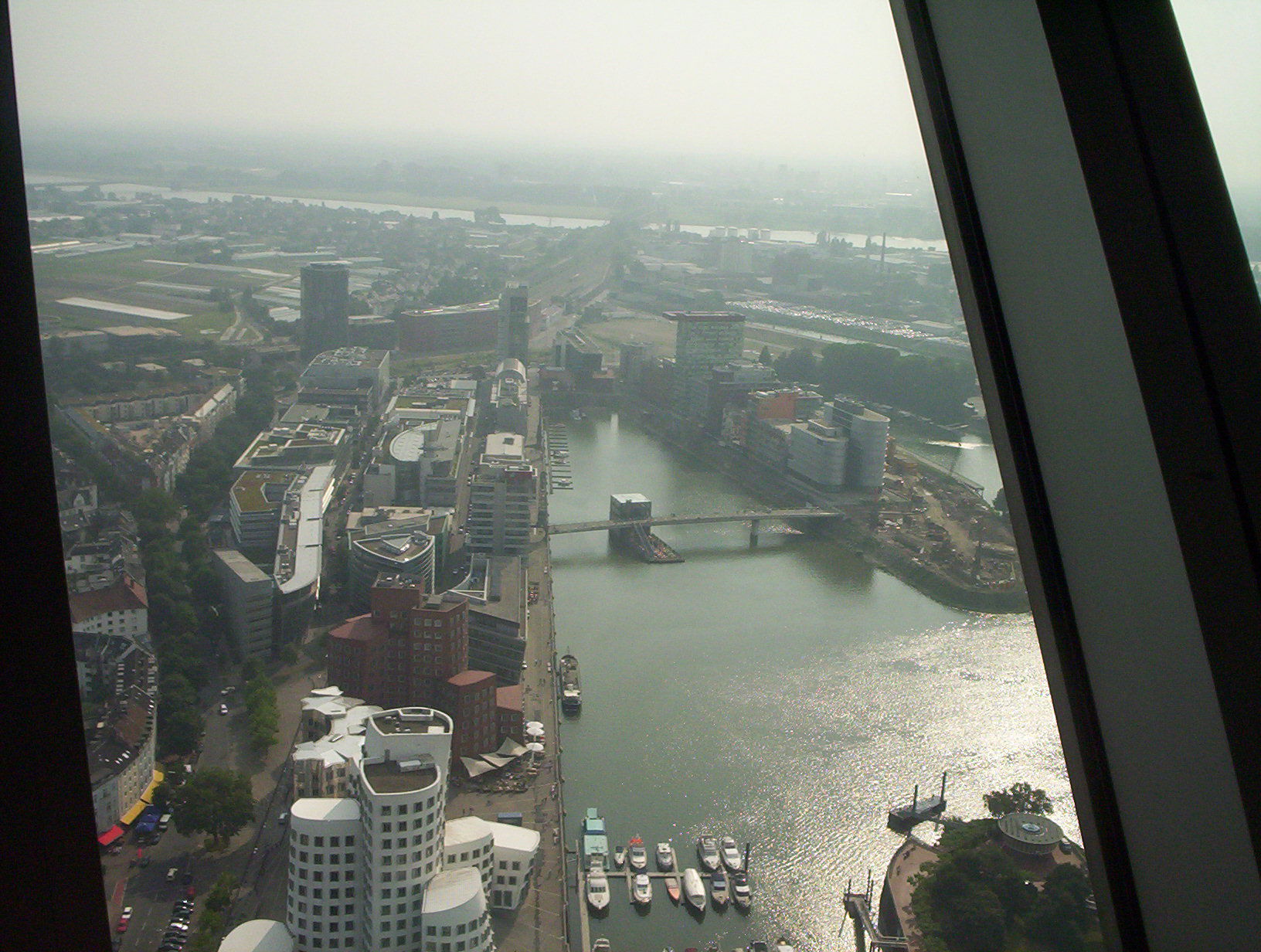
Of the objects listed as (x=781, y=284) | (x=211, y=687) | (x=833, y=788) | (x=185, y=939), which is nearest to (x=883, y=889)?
(x=833, y=788)

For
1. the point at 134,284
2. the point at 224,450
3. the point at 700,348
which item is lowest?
the point at 224,450

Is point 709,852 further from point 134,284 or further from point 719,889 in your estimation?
point 134,284

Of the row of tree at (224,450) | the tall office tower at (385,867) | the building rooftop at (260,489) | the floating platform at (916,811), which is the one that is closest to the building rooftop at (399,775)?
the tall office tower at (385,867)

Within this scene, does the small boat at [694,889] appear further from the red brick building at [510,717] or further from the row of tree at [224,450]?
the row of tree at [224,450]

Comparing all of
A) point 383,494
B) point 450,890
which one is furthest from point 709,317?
point 450,890

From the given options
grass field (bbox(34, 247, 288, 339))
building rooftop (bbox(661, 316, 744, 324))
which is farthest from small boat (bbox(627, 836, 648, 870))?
building rooftop (bbox(661, 316, 744, 324))
